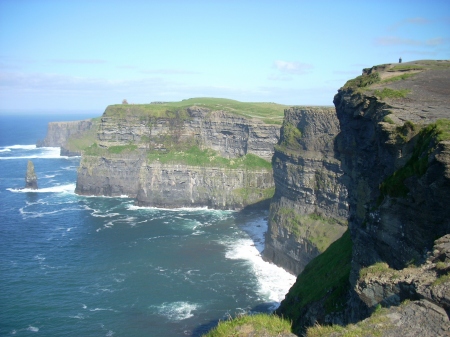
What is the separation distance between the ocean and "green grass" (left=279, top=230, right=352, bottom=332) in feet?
38.2

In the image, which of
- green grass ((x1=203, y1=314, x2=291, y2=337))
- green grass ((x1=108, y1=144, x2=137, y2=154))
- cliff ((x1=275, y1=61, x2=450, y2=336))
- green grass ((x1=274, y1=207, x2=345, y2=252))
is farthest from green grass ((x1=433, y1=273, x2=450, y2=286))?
green grass ((x1=108, y1=144, x2=137, y2=154))

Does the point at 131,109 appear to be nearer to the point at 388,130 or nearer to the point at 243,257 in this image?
the point at 243,257

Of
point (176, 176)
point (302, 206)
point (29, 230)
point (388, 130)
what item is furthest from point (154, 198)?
point (388, 130)

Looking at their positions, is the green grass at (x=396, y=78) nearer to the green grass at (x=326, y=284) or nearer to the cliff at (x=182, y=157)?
the green grass at (x=326, y=284)

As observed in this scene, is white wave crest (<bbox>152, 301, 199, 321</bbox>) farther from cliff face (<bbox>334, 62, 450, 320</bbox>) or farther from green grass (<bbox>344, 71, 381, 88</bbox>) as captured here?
green grass (<bbox>344, 71, 381, 88</bbox>)

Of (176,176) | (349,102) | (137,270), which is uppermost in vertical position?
(349,102)

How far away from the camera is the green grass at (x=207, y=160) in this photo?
9369 centimetres

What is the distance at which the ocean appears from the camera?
1709 inches

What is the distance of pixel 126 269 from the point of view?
187 ft

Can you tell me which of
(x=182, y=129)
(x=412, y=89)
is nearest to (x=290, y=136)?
(x=412, y=89)

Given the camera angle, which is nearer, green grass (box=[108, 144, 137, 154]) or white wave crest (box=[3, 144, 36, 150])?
green grass (box=[108, 144, 137, 154])

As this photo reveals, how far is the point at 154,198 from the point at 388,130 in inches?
3080

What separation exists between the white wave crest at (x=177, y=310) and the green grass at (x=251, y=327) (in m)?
32.5

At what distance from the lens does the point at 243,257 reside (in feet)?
202
